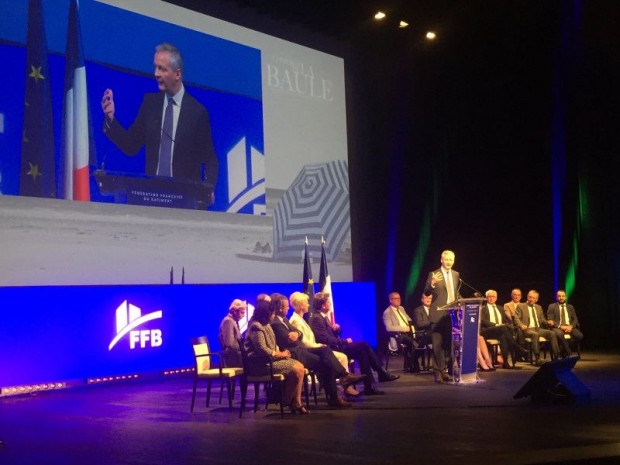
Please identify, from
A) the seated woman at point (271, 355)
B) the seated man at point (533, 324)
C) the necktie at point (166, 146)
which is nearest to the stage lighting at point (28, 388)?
the necktie at point (166, 146)

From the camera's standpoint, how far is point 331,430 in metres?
5.64

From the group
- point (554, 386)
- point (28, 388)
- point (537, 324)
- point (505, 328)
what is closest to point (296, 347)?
point (554, 386)

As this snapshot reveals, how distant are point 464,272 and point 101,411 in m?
8.37

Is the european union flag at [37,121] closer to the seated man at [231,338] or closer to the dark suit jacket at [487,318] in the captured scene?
the seated man at [231,338]

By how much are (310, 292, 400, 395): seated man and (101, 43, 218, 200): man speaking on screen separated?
315 cm

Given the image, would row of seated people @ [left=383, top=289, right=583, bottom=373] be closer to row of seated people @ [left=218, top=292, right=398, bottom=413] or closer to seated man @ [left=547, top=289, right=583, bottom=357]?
seated man @ [left=547, top=289, right=583, bottom=357]

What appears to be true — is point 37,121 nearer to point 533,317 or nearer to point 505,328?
point 505,328

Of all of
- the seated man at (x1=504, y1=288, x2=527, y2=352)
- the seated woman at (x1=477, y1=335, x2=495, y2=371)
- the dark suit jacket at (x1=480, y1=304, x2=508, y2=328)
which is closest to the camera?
the seated woman at (x1=477, y1=335, x2=495, y2=371)

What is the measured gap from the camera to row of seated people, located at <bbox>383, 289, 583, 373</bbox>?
400 inches

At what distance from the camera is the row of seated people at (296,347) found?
22.0 feet

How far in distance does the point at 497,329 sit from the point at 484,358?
44 cm

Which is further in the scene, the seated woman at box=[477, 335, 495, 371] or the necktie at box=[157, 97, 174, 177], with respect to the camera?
the seated woman at box=[477, 335, 495, 371]

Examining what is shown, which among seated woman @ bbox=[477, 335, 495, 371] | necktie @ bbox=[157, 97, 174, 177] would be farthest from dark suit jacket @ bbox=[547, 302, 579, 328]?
necktie @ bbox=[157, 97, 174, 177]

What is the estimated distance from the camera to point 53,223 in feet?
29.3
